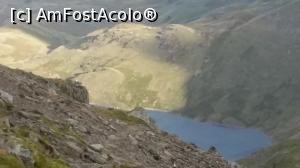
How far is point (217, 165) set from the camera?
163ft

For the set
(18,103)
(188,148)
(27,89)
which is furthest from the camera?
(188,148)

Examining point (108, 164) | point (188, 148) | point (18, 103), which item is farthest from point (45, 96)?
point (108, 164)

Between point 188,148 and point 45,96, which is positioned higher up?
point 45,96

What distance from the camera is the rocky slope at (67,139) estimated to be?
82.2ft

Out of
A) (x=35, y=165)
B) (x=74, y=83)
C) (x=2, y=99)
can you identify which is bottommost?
(x=35, y=165)

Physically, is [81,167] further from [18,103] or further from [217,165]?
[217,165]

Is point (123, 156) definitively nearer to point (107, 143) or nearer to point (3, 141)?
point (107, 143)

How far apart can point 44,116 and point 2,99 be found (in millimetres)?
3397

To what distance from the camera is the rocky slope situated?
82.2 feet

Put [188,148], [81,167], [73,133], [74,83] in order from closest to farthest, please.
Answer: [81,167] < [73,133] < [188,148] < [74,83]

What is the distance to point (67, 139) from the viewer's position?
34812 mm

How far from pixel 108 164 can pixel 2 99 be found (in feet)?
32.9

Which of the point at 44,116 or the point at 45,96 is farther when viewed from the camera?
the point at 45,96

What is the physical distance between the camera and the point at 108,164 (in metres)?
33.2
